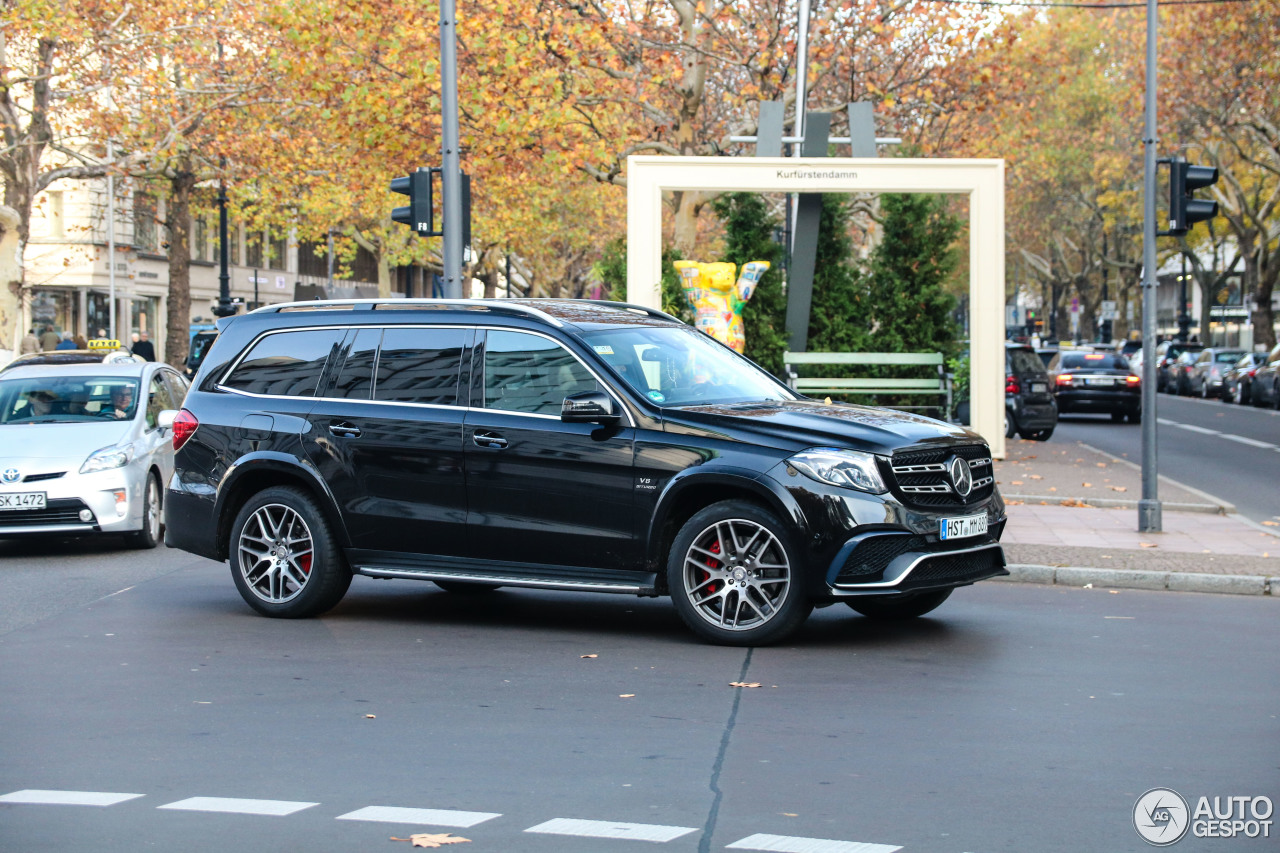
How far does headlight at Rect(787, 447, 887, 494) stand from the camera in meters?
8.05

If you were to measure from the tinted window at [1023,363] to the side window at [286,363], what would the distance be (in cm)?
1890

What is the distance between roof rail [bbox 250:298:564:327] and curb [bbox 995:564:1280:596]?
431 centimetres

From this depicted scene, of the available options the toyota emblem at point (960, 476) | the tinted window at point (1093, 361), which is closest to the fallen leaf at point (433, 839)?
the toyota emblem at point (960, 476)

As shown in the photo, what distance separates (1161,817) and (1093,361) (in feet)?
98.5

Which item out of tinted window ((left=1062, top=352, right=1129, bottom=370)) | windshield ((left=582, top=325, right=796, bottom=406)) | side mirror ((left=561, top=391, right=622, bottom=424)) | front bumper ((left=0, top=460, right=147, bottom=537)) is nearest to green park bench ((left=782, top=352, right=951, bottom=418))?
front bumper ((left=0, top=460, right=147, bottom=537))

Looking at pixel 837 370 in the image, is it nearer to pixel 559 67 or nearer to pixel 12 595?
pixel 559 67

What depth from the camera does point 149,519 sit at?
43.5 feet

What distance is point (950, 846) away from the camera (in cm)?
493

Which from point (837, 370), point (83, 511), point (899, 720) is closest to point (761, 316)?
point (837, 370)

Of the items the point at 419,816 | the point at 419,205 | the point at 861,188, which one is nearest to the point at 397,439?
the point at 419,816

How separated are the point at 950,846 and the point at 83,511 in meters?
9.32

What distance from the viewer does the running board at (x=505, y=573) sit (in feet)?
28.0

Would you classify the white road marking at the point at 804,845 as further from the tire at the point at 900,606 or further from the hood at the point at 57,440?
the hood at the point at 57,440

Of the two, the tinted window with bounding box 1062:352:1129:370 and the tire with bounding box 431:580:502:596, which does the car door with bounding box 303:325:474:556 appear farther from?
the tinted window with bounding box 1062:352:1129:370
